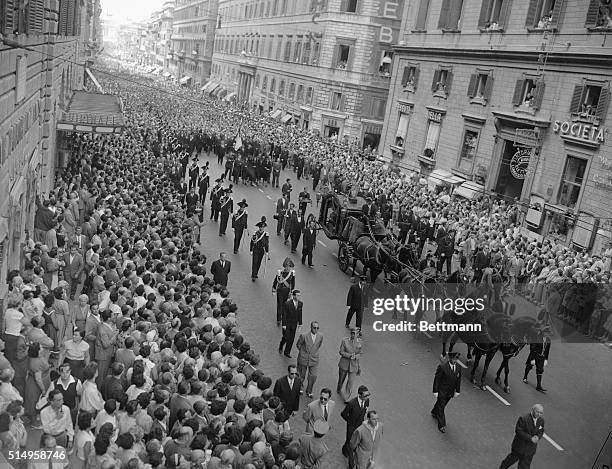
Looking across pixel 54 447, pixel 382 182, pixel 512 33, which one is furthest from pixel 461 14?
pixel 54 447

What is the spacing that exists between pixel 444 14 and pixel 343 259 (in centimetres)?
1882

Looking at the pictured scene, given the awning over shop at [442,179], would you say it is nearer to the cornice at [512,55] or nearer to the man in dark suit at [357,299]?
the cornice at [512,55]

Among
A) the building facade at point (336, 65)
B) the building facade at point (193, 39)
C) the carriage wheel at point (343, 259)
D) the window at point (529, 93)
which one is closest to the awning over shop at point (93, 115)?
the carriage wheel at point (343, 259)

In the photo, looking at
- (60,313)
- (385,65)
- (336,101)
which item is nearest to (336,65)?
(336,101)

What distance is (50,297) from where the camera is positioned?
10047 millimetres

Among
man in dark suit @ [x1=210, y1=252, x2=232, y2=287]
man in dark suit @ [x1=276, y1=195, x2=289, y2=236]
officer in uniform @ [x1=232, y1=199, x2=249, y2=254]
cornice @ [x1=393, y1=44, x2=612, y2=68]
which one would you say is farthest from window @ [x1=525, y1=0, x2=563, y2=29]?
man in dark suit @ [x1=210, y1=252, x2=232, y2=287]

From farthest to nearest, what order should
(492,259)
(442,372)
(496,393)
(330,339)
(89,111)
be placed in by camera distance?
(89,111), (492,259), (330,339), (496,393), (442,372)

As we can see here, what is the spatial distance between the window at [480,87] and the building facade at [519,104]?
0.16 feet

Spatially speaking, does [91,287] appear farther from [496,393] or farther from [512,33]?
[512,33]

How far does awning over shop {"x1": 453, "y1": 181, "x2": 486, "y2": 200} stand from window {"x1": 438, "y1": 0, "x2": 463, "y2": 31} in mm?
7876

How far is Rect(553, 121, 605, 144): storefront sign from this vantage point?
73.6 ft

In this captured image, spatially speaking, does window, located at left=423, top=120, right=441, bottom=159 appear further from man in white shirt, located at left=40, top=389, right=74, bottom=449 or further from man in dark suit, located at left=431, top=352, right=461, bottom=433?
man in white shirt, located at left=40, top=389, right=74, bottom=449

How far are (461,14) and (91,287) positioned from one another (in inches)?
963

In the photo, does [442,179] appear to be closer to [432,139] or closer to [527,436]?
[432,139]
